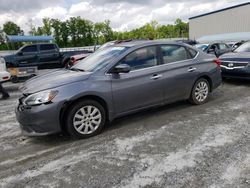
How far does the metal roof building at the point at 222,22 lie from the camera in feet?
120

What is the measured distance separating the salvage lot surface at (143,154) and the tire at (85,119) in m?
0.15

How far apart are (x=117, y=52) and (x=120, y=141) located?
1.78 m

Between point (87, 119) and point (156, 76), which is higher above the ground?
point (156, 76)

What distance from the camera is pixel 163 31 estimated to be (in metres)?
86.9

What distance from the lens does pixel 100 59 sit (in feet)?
18.2

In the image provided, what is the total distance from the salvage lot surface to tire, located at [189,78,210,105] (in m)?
0.46

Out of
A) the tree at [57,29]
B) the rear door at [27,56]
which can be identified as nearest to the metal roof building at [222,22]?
the tree at [57,29]

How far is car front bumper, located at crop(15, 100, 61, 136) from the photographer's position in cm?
447

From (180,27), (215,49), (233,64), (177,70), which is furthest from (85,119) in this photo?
(180,27)

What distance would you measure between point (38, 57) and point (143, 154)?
11512mm

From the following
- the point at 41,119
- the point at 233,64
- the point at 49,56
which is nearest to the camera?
the point at 41,119

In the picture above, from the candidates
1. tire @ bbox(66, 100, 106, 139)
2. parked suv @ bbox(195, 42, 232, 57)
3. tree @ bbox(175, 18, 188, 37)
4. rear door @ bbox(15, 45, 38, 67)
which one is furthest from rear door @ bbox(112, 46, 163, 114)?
tree @ bbox(175, 18, 188, 37)

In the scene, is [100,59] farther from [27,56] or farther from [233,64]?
[27,56]

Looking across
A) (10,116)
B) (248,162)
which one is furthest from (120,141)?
(10,116)
